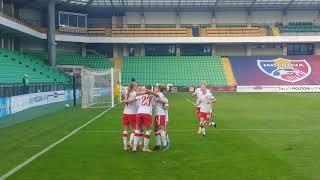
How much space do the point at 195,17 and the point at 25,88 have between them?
5092 cm

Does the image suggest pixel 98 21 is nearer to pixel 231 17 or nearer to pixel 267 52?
pixel 231 17

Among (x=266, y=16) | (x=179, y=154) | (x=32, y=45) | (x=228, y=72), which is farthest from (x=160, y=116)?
(x=266, y=16)

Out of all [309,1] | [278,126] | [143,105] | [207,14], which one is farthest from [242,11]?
[143,105]

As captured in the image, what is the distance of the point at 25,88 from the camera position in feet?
116

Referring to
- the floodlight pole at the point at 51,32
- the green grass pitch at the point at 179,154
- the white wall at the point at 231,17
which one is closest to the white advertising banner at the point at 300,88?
the white wall at the point at 231,17

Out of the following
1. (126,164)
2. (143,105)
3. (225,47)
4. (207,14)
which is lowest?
(126,164)

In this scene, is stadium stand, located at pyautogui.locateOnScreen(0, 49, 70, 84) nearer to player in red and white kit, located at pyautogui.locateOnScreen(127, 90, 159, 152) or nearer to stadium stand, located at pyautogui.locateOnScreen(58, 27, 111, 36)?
stadium stand, located at pyautogui.locateOnScreen(58, 27, 111, 36)

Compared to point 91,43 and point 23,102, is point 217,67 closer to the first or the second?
point 91,43

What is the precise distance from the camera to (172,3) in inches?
3046

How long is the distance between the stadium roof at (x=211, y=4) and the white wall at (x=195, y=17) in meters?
2.72

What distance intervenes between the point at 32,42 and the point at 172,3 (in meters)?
22.3

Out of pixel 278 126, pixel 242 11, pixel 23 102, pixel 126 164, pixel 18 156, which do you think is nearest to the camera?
pixel 126 164

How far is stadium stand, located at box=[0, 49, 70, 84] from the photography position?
42022 mm

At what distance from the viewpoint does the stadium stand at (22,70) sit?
138 feet
